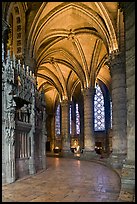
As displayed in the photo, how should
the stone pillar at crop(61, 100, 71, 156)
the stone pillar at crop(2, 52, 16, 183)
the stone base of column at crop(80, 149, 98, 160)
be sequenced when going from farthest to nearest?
the stone pillar at crop(61, 100, 71, 156) → the stone base of column at crop(80, 149, 98, 160) → the stone pillar at crop(2, 52, 16, 183)

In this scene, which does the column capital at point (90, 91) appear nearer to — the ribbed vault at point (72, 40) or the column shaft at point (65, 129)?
the ribbed vault at point (72, 40)

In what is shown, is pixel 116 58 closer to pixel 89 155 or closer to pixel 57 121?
pixel 89 155

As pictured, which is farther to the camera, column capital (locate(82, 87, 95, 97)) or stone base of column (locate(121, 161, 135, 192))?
column capital (locate(82, 87, 95, 97))

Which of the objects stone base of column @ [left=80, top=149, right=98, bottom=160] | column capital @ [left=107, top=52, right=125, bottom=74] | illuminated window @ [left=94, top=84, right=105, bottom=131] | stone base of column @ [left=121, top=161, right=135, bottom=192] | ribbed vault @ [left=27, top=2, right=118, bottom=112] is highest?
ribbed vault @ [left=27, top=2, right=118, bottom=112]

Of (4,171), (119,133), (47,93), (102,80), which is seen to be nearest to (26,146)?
(4,171)

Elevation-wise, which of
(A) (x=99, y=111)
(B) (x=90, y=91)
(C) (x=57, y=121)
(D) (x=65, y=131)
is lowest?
(D) (x=65, y=131)

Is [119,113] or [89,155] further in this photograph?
[89,155]

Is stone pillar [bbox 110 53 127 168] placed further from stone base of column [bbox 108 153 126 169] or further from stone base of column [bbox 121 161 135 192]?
stone base of column [bbox 121 161 135 192]

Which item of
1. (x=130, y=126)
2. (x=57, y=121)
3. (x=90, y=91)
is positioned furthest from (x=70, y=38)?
(x=57, y=121)

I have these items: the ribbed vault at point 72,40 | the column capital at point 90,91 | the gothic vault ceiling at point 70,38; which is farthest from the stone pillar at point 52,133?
the column capital at point 90,91

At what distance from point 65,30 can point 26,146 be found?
1114 centimetres

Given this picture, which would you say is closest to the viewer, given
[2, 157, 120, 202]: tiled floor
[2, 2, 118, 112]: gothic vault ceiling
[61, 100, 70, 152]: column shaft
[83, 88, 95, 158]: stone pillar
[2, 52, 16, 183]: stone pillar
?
[2, 157, 120, 202]: tiled floor

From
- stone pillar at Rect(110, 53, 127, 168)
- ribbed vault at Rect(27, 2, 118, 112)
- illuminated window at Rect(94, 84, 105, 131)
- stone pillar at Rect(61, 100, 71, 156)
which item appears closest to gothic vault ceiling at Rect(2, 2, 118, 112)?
ribbed vault at Rect(27, 2, 118, 112)

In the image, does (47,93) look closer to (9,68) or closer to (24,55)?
(24,55)
